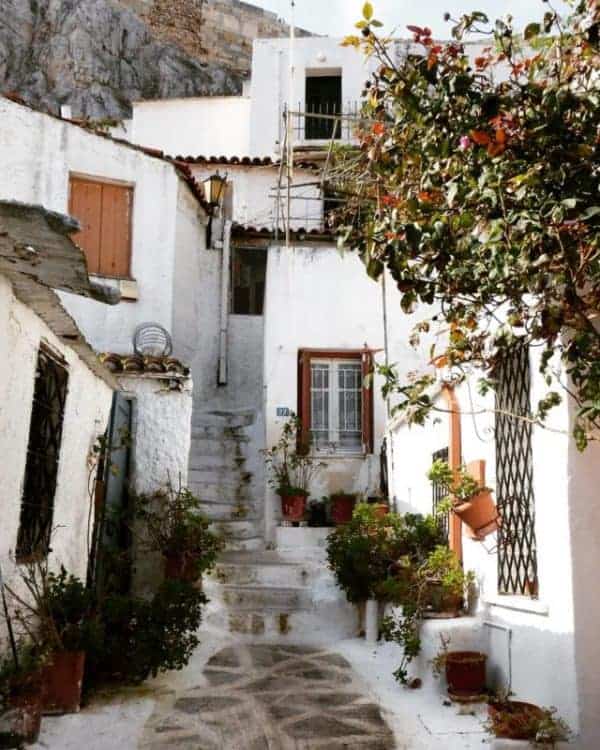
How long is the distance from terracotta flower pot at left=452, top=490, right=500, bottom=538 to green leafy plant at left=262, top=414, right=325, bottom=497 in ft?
18.5

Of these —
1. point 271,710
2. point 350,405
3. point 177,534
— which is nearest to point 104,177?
point 350,405

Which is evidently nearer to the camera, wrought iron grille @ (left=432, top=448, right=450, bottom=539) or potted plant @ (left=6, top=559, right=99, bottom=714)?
potted plant @ (left=6, top=559, right=99, bottom=714)

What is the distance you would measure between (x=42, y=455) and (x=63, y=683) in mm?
1762

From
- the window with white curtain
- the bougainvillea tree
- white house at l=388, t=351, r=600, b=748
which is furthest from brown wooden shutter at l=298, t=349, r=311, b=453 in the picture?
the bougainvillea tree

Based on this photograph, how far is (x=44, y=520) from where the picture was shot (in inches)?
252

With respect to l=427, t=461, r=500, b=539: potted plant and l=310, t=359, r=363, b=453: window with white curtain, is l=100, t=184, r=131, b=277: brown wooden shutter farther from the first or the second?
l=427, t=461, r=500, b=539: potted plant

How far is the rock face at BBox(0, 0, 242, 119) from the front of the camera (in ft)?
78.5

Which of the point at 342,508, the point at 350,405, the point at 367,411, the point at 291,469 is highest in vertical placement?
the point at 350,405

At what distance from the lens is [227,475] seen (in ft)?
43.4

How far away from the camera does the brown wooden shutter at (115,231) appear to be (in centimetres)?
1328

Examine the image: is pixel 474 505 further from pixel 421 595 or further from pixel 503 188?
pixel 503 188

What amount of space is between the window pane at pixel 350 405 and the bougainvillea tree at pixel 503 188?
798cm

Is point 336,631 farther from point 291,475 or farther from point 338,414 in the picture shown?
point 338,414

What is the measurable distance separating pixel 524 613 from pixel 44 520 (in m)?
3.85
